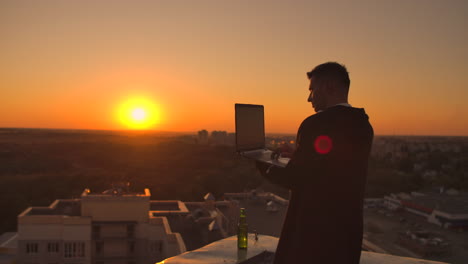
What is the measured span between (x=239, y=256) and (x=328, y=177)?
41.4 inches

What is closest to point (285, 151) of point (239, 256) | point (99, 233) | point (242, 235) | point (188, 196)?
point (239, 256)

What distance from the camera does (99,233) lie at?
845cm

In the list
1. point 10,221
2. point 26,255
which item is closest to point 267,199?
point 26,255

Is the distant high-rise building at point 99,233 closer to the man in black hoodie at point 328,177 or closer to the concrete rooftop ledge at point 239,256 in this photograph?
the concrete rooftop ledge at point 239,256

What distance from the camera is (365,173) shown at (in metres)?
1.23

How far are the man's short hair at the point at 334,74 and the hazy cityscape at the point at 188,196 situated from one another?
403mm

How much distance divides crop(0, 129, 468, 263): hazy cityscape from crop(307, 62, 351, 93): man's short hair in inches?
15.9

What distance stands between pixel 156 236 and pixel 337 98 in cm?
812

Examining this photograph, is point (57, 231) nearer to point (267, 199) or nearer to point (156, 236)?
point (156, 236)

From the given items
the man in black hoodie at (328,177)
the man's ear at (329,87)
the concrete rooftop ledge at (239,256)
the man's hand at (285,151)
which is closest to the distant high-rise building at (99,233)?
the concrete rooftop ledge at (239,256)

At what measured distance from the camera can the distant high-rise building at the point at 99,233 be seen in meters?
7.76

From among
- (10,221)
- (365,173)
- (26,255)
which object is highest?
(365,173)

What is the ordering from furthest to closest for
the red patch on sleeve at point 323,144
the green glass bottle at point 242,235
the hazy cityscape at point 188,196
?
the hazy cityscape at point 188,196, the green glass bottle at point 242,235, the red patch on sleeve at point 323,144

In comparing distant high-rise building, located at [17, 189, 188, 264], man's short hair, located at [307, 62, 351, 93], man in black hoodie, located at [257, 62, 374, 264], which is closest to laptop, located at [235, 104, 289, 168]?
man in black hoodie, located at [257, 62, 374, 264]
